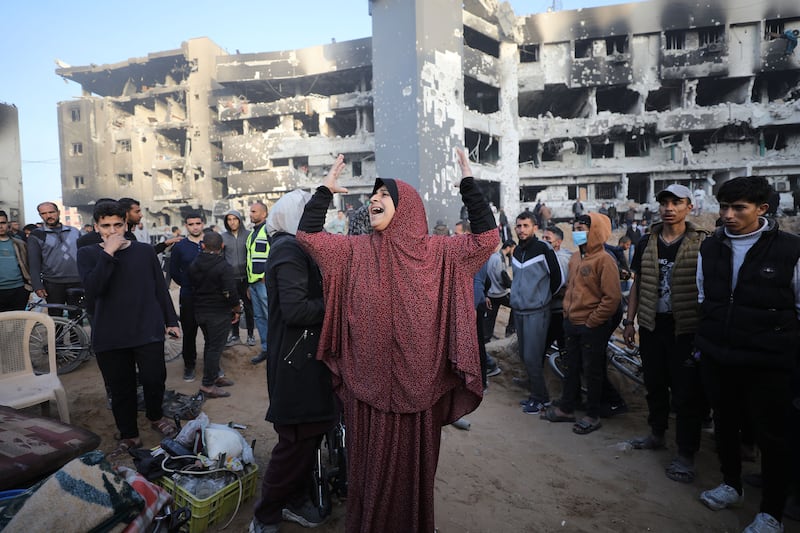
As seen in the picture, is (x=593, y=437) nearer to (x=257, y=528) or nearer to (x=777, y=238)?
(x=777, y=238)

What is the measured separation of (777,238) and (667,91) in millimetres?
31222

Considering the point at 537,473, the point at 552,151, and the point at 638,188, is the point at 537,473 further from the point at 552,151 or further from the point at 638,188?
the point at 638,188

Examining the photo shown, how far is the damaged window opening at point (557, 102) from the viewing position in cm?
2690

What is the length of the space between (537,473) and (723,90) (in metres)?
34.4

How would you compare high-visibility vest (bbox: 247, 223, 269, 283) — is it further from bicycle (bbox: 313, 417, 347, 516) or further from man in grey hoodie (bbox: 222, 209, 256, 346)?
bicycle (bbox: 313, 417, 347, 516)

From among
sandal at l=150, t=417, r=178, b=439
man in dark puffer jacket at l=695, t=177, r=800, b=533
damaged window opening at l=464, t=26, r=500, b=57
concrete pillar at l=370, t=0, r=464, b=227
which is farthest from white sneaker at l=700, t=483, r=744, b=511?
damaged window opening at l=464, t=26, r=500, b=57

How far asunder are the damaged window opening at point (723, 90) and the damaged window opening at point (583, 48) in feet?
23.7

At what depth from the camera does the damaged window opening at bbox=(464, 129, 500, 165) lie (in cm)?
2531

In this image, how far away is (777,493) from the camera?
243 cm

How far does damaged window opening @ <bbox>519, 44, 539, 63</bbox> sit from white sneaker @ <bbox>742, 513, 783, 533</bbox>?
2839 centimetres

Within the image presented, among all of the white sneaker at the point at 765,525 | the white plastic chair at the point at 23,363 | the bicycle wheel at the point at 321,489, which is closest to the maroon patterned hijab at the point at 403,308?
the bicycle wheel at the point at 321,489

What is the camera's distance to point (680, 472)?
312 centimetres

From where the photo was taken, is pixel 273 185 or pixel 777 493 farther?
pixel 273 185

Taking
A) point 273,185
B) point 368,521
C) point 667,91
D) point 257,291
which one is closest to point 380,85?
point 273,185
